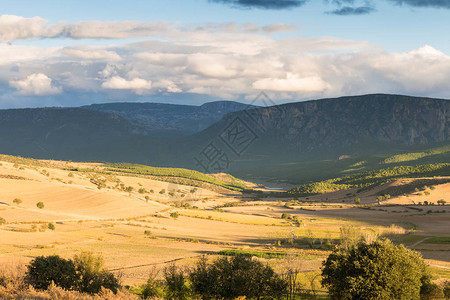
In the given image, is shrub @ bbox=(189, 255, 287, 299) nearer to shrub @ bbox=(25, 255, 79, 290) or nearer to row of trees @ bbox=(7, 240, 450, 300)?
row of trees @ bbox=(7, 240, 450, 300)

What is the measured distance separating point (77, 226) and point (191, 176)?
126948 millimetres

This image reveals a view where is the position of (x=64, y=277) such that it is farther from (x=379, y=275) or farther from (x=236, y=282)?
(x=379, y=275)

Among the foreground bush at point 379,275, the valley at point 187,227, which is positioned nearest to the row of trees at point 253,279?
the foreground bush at point 379,275

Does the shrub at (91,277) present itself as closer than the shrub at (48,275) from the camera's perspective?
No

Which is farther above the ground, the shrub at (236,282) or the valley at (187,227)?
the shrub at (236,282)

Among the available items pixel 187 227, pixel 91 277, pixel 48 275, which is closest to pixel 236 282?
pixel 91 277

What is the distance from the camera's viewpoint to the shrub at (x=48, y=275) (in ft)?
77.8

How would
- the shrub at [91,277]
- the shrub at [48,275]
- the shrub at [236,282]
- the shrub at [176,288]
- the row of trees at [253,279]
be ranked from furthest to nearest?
the shrub at [176,288] → the shrub at [236,282] → the row of trees at [253,279] → the shrub at [91,277] → the shrub at [48,275]

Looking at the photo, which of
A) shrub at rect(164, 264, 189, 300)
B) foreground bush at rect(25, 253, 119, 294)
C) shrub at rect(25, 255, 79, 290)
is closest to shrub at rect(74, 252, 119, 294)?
foreground bush at rect(25, 253, 119, 294)

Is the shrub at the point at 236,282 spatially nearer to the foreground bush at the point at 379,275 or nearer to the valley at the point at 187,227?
the foreground bush at the point at 379,275

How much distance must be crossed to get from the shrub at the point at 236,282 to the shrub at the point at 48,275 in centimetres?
650

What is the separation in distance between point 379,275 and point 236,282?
764cm

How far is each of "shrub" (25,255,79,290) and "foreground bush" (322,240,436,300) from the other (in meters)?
14.5

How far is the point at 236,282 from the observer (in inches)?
984
